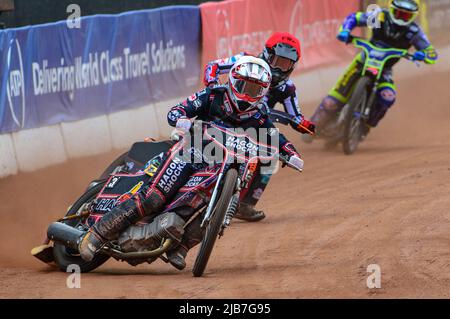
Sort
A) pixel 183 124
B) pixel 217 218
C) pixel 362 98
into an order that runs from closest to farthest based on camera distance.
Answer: pixel 217 218 < pixel 183 124 < pixel 362 98

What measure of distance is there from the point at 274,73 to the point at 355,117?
4.14 m

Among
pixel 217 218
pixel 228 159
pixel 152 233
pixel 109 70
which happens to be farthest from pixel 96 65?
pixel 217 218

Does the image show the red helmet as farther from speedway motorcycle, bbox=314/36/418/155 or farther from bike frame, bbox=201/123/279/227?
speedway motorcycle, bbox=314/36/418/155

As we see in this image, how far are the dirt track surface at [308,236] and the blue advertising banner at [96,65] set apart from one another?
2.76 feet

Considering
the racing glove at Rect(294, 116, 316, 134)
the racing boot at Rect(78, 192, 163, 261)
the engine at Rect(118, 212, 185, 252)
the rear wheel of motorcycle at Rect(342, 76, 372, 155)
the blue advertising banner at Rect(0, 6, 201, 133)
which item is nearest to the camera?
the engine at Rect(118, 212, 185, 252)

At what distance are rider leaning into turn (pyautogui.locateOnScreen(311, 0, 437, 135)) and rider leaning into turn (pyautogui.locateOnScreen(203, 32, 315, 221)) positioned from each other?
3.97 meters

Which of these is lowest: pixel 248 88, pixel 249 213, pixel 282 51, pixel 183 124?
pixel 249 213

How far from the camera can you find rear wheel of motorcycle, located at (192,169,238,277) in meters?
7.44

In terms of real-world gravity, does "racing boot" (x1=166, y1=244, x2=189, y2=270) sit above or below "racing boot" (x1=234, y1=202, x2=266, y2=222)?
above

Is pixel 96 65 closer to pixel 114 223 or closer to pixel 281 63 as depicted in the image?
pixel 281 63

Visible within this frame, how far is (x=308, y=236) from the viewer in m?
9.55

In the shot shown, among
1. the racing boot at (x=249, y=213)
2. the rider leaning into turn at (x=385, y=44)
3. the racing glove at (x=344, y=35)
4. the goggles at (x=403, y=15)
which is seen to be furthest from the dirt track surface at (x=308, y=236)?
the goggles at (x=403, y=15)

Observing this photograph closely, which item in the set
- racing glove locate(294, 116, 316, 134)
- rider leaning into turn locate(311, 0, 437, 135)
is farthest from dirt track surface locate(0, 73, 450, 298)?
racing glove locate(294, 116, 316, 134)

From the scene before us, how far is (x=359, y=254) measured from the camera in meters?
8.56
